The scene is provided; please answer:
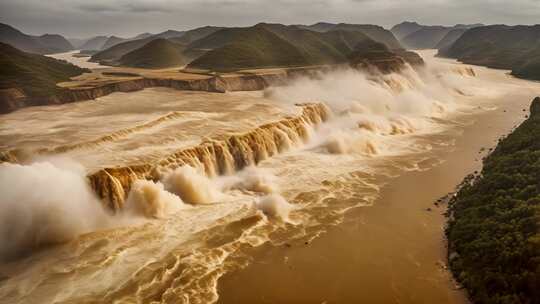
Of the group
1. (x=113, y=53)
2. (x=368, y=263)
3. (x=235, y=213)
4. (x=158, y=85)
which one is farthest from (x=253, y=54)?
(x=113, y=53)

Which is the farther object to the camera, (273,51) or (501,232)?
(273,51)

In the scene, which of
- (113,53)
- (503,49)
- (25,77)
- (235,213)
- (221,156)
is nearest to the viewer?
(235,213)

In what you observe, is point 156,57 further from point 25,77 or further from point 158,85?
point 25,77

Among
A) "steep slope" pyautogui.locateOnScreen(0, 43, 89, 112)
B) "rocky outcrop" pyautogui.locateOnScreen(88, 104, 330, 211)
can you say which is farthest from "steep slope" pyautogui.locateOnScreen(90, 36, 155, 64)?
"rocky outcrop" pyautogui.locateOnScreen(88, 104, 330, 211)

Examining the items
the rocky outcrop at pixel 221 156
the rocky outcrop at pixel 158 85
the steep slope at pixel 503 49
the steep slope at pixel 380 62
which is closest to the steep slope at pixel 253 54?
the rocky outcrop at pixel 158 85

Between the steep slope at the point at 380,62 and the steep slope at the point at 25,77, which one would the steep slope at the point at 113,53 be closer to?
the steep slope at the point at 25,77

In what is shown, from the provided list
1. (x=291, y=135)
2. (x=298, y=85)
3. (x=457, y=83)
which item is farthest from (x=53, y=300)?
(x=457, y=83)
